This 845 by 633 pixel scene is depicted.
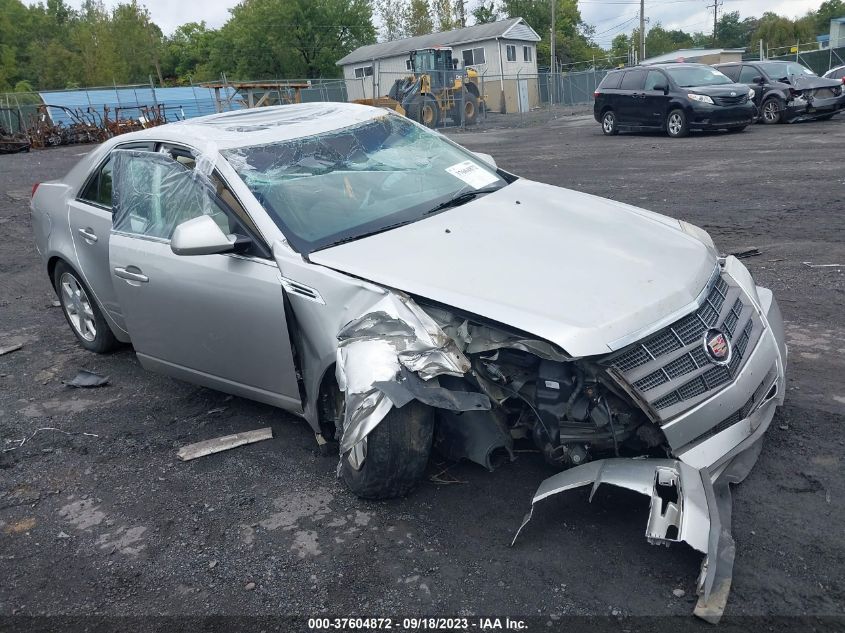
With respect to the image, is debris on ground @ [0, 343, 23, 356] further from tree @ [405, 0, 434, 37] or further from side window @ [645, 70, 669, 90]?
tree @ [405, 0, 434, 37]

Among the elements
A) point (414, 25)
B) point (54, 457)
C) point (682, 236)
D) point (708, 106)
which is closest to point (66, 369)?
point (54, 457)

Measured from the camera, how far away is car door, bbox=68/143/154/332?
15.9 feet

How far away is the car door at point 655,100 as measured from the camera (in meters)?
16.9

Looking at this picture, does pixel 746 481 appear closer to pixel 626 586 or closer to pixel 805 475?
pixel 805 475

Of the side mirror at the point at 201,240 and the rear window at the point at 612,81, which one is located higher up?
the rear window at the point at 612,81

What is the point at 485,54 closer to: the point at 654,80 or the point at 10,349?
the point at 654,80

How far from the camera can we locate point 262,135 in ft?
14.0

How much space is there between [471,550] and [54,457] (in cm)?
260

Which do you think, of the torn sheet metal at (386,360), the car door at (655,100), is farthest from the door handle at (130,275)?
the car door at (655,100)

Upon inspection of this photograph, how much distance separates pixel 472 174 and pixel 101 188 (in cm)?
253

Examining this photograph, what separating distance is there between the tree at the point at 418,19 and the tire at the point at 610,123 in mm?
56134

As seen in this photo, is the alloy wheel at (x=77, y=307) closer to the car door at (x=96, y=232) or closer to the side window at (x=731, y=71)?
the car door at (x=96, y=232)

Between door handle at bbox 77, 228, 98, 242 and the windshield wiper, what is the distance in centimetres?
242

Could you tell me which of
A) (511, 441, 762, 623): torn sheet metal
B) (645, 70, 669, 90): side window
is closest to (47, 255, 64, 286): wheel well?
(511, 441, 762, 623): torn sheet metal
